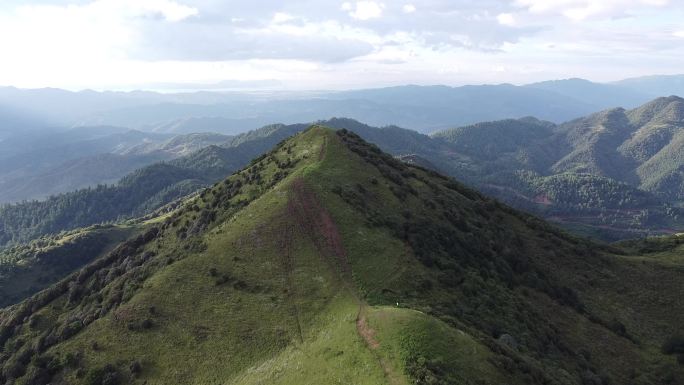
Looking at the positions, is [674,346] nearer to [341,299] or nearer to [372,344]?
[341,299]

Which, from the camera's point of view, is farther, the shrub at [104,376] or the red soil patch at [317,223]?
the red soil patch at [317,223]

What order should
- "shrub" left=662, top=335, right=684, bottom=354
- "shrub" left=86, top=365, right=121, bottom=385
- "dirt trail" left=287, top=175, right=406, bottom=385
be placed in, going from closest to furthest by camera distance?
1. "shrub" left=86, top=365, right=121, bottom=385
2. "dirt trail" left=287, top=175, right=406, bottom=385
3. "shrub" left=662, top=335, right=684, bottom=354

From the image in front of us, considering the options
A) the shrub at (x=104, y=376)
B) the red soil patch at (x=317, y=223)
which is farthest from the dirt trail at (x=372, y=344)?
the shrub at (x=104, y=376)

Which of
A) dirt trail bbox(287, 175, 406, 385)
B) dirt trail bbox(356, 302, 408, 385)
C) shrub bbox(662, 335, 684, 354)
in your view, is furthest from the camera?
shrub bbox(662, 335, 684, 354)

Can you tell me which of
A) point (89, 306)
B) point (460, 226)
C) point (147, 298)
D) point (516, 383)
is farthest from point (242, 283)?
point (460, 226)

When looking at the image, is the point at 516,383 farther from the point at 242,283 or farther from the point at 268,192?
the point at 268,192

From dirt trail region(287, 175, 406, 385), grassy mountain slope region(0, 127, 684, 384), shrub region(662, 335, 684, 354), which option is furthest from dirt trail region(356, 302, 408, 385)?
shrub region(662, 335, 684, 354)

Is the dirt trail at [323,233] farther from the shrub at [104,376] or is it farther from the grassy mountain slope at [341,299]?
the shrub at [104,376]

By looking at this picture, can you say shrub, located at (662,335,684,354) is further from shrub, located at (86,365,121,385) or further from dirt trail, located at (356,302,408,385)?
shrub, located at (86,365,121,385)
